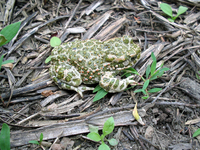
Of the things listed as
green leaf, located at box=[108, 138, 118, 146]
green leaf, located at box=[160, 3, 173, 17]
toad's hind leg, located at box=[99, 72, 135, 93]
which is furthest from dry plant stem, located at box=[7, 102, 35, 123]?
green leaf, located at box=[160, 3, 173, 17]

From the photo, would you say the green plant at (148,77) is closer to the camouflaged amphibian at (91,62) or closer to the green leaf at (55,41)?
the camouflaged amphibian at (91,62)

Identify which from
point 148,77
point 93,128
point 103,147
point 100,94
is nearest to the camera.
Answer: point 103,147

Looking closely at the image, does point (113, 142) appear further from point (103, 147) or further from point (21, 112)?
point (21, 112)

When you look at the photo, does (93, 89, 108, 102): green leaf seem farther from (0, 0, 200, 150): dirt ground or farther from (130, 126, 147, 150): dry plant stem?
(130, 126, 147, 150): dry plant stem

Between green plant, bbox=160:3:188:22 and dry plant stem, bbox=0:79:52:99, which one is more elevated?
green plant, bbox=160:3:188:22

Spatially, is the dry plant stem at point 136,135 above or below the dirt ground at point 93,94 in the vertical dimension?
below

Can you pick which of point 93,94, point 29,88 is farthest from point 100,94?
point 29,88

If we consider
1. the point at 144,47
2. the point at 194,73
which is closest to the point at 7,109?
the point at 144,47

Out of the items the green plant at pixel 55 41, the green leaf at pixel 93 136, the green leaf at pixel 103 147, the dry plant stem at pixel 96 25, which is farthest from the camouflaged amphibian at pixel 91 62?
the green leaf at pixel 103 147
